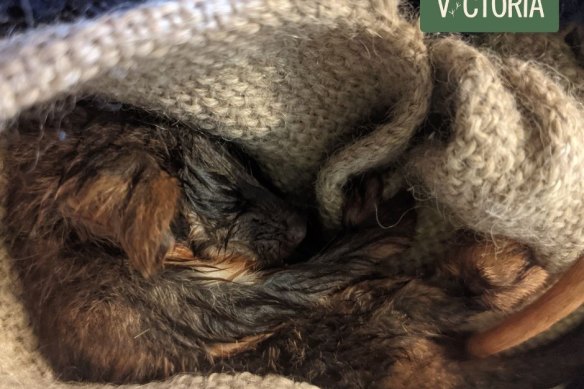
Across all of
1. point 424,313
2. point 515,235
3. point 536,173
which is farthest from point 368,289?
point 536,173

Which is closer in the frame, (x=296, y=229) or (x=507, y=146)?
(x=507, y=146)

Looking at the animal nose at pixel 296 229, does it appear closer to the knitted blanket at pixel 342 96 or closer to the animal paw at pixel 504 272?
the knitted blanket at pixel 342 96

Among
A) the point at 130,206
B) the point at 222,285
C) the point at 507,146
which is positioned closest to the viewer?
the point at 507,146

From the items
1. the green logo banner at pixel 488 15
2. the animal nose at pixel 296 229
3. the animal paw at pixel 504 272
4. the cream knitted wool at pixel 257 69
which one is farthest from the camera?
the animal nose at pixel 296 229

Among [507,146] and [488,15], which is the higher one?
[488,15]

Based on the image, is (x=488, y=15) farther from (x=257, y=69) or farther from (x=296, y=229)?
(x=296, y=229)

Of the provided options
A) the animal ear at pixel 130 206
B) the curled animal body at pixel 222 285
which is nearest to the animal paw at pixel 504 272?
the curled animal body at pixel 222 285

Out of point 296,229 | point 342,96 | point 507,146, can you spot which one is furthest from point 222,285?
point 507,146
